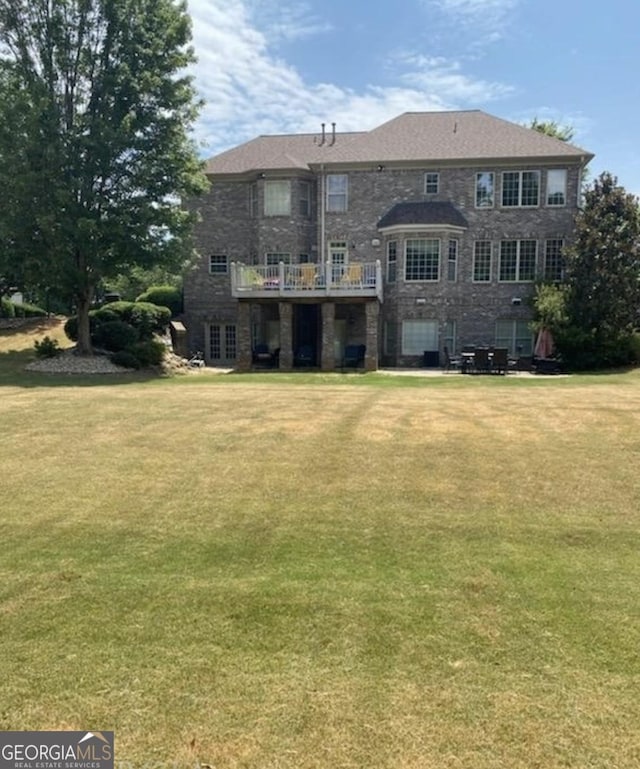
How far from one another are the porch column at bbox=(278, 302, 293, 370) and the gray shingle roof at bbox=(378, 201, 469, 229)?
21.3ft

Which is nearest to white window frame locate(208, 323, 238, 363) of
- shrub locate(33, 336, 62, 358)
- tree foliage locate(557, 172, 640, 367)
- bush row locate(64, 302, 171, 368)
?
bush row locate(64, 302, 171, 368)

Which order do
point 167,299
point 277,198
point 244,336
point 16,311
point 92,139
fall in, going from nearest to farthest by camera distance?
1. point 92,139
2. point 244,336
3. point 277,198
4. point 167,299
5. point 16,311

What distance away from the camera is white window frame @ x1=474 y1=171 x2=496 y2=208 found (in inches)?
1070

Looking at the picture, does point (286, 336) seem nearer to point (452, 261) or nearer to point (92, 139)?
point (452, 261)

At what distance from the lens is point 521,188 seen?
27.0 m

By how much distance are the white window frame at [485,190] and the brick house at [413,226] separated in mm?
45

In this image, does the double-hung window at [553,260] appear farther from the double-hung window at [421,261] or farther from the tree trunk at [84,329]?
the tree trunk at [84,329]

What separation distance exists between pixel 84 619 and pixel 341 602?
1.88 m

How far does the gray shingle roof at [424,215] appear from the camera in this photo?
26.3 meters

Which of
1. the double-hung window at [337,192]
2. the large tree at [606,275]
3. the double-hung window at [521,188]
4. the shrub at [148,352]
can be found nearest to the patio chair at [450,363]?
the large tree at [606,275]

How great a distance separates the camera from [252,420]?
34.1ft

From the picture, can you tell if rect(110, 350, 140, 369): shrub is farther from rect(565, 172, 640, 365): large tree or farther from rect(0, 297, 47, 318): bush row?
rect(565, 172, 640, 365): large tree

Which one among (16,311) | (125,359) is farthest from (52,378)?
(16,311)

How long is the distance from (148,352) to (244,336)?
3880mm
